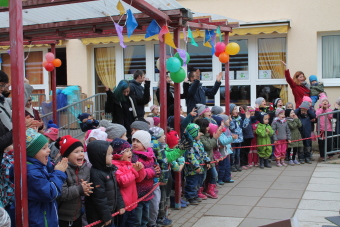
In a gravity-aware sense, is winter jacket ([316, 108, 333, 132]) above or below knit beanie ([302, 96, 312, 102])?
below

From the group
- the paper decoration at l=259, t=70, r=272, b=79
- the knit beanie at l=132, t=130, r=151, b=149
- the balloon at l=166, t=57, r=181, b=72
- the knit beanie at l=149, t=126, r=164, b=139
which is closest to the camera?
the knit beanie at l=132, t=130, r=151, b=149

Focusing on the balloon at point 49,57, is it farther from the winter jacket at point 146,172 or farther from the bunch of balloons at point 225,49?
the winter jacket at point 146,172

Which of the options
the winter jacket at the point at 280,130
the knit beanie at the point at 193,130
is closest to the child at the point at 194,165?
the knit beanie at the point at 193,130

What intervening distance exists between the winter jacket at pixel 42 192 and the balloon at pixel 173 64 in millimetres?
2953

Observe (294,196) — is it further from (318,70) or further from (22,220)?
(318,70)

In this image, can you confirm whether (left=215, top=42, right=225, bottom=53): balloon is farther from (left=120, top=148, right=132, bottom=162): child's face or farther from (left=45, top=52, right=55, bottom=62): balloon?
(left=120, top=148, right=132, bottom=162): child's face

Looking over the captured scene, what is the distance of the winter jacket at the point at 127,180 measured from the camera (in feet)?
15.7

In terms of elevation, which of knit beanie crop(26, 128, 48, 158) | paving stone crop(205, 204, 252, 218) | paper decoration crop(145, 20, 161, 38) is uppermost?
paper decoration crop(145, 20, 161, 38)

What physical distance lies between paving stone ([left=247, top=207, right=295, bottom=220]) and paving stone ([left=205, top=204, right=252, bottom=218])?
0.12m

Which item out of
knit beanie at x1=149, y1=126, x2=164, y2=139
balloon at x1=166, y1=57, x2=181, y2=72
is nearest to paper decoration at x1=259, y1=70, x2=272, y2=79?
balloon at x1=166, y1=57, x2=181, y2=72

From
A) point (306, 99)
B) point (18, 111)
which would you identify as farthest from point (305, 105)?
point (18, 111)

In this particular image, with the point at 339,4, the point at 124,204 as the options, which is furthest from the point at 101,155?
the point at 339,4

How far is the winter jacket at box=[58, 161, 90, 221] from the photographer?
410 centimetres

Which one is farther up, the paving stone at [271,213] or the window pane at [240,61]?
the window pane at [240,61]
